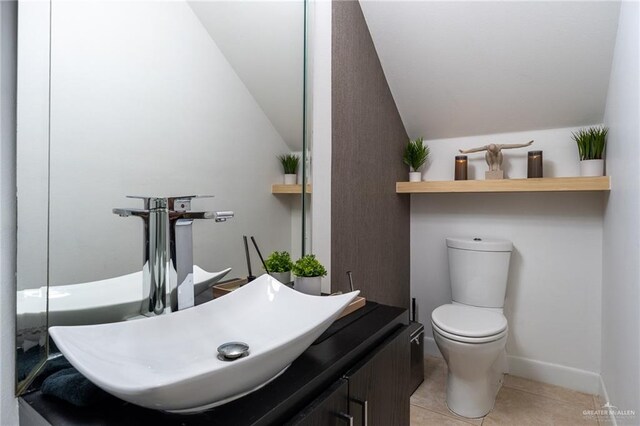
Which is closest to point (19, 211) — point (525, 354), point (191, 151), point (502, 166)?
point (191, 151)

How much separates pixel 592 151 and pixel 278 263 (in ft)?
5.87

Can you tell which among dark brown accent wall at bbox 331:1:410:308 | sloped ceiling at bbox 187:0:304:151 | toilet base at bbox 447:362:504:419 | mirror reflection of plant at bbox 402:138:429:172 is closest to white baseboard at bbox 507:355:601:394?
toilet base at bbox 447:362:504:419

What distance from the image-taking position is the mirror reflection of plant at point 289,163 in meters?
1.59

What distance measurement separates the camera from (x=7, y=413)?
71 cm

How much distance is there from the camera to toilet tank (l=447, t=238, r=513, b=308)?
223cm

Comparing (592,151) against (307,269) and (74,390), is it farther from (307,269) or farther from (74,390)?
(74,390)

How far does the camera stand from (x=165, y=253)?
99cm

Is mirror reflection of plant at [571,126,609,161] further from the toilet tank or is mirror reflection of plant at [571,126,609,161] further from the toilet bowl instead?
the toilet bowl

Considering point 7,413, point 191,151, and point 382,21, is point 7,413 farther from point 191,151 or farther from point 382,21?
point 382,21

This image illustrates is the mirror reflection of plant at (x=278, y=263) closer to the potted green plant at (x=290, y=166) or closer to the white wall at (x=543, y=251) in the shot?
the potted green plant at (x=290, y=166)

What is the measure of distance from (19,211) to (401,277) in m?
2.20

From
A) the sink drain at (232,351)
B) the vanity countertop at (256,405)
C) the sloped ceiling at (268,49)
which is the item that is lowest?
the vanity countertop at (256,405)

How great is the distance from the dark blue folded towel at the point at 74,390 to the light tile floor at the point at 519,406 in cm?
163

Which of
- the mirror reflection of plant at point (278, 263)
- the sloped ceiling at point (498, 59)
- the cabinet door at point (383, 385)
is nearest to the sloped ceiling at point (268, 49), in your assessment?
the mirror reflection of plant at point (278, 263)
